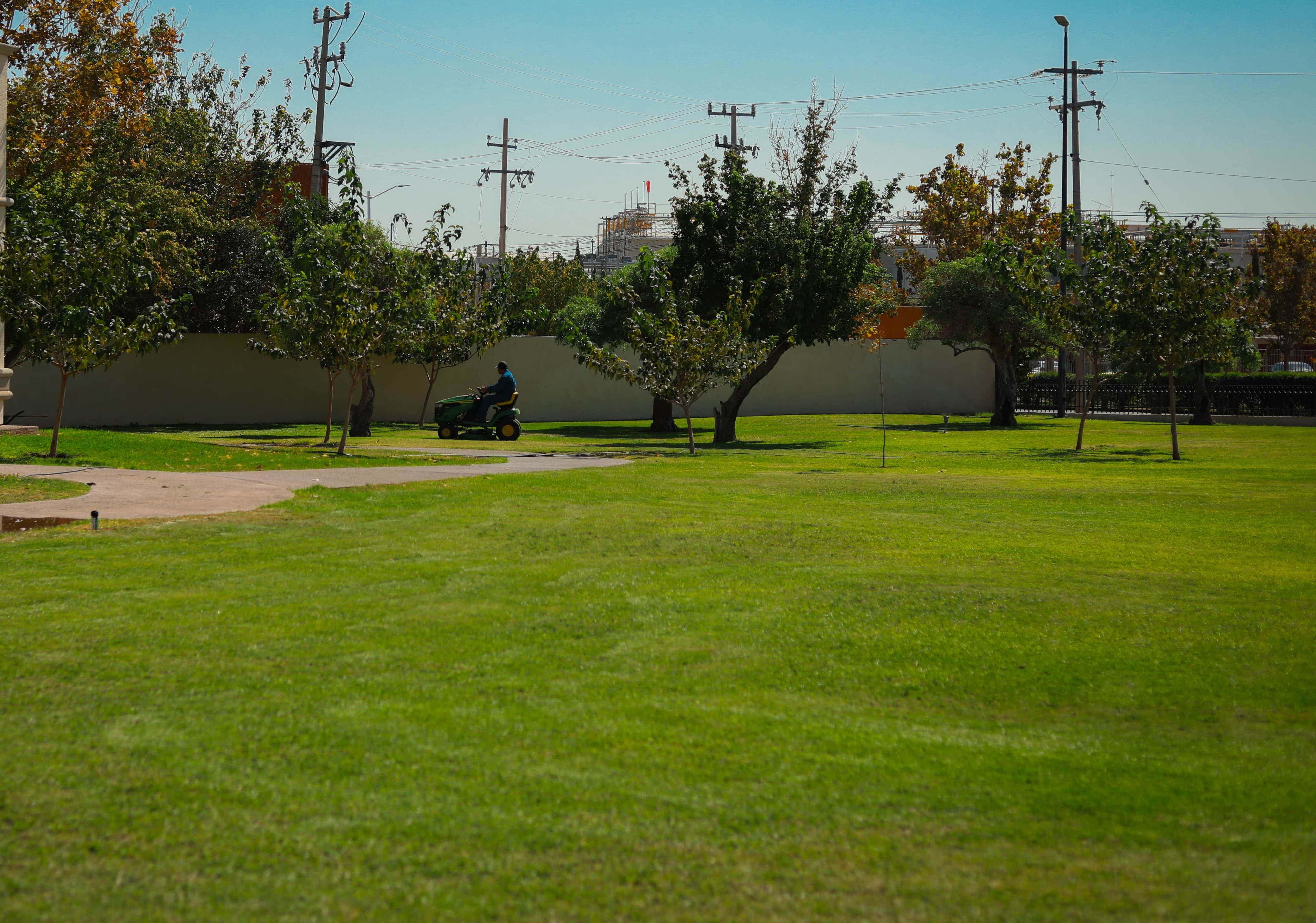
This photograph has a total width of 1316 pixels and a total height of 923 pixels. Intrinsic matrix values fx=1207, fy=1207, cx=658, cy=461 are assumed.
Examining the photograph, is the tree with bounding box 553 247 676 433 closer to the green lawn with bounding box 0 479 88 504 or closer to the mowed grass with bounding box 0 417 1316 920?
the green lawn with bounding box 0 479 88 504

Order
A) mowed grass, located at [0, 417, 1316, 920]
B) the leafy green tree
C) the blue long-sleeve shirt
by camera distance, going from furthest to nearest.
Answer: the leafy green tree < the blue long-sleeve shirt < mowed grass, located at [0, 417, 1316, 920]

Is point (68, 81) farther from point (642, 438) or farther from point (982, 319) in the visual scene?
point (982, 319)

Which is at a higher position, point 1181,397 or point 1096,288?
point 1096,288

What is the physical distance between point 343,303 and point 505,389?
27.3 ft

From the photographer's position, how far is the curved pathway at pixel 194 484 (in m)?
11.4

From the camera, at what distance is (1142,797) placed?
434 cm

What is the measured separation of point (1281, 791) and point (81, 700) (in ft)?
15.7

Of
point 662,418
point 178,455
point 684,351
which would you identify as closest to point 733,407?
point 684,351

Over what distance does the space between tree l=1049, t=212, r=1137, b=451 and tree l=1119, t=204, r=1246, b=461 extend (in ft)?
0.78

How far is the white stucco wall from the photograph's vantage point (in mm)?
33500

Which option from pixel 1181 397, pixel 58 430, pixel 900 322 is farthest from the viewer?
pixel 900 322

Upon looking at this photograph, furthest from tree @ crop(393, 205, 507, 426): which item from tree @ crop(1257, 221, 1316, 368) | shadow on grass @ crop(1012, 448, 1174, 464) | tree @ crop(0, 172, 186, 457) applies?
tree @ crop(1257, 221, 1316, 368)

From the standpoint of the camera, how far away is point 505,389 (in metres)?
28.2

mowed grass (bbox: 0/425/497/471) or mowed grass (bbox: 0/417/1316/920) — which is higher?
mowed grass (bbox: 0/425/497/471)
